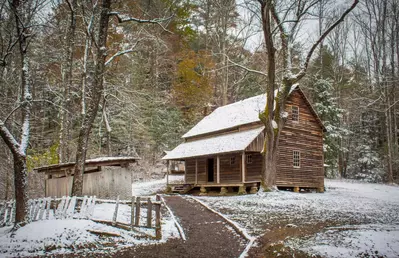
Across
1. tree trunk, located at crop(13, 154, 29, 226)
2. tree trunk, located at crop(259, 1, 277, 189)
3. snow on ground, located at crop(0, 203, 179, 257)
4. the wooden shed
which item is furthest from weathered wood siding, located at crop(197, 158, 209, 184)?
tree trunk, located at crop(13, 154, 29, 226)

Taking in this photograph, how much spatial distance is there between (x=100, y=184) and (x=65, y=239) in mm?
6650

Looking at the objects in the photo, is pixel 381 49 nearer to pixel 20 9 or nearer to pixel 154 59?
pixel 154 59

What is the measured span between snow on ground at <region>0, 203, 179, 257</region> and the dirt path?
1.87 feet

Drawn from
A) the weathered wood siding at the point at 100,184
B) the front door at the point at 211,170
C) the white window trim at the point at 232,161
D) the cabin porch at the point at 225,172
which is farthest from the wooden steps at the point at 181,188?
the weathered wood siding at the point at 100,184

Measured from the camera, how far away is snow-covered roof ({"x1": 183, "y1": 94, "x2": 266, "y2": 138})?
25.5 m

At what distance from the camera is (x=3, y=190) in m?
18.6

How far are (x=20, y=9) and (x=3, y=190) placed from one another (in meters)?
12.6

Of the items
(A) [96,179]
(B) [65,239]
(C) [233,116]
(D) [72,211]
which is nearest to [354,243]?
(B) [65,239]

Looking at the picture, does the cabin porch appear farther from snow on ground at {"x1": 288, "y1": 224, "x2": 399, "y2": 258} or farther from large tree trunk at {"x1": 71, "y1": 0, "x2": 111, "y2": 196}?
snow on ground at {"x1": 288, "y1": 224, "x2": 399, "y2": 258}

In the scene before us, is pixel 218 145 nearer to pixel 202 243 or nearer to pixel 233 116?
pixel 233 116

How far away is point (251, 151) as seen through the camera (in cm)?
2233

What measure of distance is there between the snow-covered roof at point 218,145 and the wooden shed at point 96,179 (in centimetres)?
860

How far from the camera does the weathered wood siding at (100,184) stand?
14.6 m

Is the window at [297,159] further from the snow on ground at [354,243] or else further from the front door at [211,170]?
the snow on ground at [354,243]
